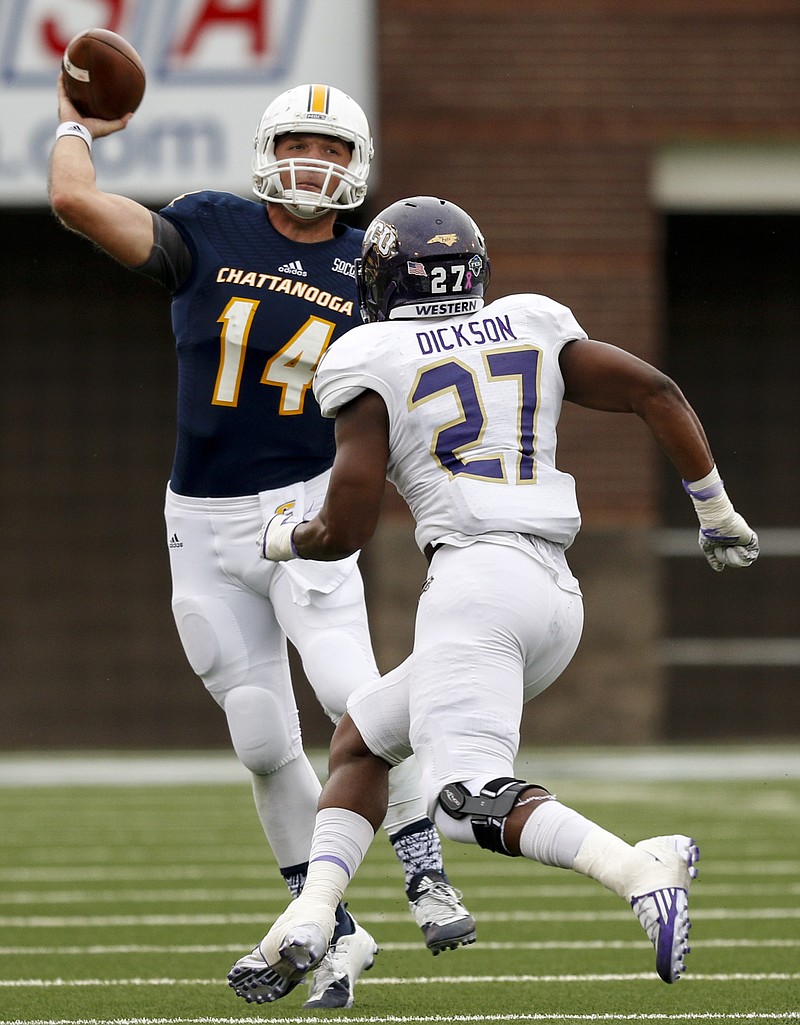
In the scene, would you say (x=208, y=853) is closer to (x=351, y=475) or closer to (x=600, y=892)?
(x=600, y=892)

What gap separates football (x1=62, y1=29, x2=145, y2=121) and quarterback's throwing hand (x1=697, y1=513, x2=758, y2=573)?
1.85m

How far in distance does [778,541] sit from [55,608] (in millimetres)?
5528

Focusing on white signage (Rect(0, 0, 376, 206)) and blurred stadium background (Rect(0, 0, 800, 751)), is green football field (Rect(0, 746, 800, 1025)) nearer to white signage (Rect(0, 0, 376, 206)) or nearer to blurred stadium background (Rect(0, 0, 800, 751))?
blurred stadium background (Rect(0, 0, 800, 751))

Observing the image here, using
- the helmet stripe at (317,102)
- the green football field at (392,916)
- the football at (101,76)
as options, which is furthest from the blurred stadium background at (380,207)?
the helmet stripe at (317,102)

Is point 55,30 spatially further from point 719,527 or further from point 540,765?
point 719,527

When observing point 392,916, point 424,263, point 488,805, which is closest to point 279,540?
point 424,263

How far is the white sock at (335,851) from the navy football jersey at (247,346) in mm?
1026

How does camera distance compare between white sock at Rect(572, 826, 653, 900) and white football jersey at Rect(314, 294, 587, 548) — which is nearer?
white sock at Rect(572, 826, 653, 900)

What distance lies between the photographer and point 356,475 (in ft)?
12.1

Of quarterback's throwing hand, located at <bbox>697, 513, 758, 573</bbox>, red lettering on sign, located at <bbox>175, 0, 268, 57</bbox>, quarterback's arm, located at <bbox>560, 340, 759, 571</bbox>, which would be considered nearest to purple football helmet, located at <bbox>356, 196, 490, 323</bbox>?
quarterback's arm, located at <bbox>560, 340, 759, 571</bbox>

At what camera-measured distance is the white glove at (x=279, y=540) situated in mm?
3875

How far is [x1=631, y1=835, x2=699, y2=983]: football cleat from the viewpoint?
3.25m

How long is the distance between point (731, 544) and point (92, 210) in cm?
164

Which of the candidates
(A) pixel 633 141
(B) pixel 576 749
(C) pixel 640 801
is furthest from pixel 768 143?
(C) pixel 640 801
